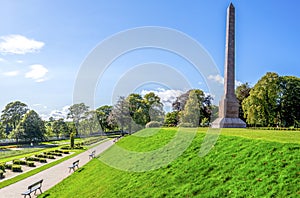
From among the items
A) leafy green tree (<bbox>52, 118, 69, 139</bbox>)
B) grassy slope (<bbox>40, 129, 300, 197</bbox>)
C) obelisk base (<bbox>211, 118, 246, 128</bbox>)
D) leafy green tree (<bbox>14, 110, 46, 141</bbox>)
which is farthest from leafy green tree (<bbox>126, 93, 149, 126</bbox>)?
grassy slope (<bbox>40, 129, 300, 197</bbox>)

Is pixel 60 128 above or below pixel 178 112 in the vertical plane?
below

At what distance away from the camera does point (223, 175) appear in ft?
27.2

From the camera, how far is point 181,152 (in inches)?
467

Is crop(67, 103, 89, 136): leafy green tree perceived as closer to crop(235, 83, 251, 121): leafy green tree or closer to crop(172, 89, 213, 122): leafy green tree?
crop(172, 89, 213, 122): leafy green tree

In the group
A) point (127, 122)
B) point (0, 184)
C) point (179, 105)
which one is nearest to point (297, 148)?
point (0, 184)

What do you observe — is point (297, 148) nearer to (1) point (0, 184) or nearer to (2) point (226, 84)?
(2) point (226, 84)

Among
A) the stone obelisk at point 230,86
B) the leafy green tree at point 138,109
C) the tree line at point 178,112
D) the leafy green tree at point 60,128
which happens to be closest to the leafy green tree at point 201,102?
the tree line at point 178,112

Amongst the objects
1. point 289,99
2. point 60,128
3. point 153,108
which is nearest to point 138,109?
point 153,108

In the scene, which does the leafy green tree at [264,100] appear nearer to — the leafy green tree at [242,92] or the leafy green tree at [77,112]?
the leafy green tree at [242,92]

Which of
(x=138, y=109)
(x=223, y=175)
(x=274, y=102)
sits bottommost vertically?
(x=223, y=175)

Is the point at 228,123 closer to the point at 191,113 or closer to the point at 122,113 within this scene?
the point at 191,113

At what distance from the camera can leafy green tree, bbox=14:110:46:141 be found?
186 feet

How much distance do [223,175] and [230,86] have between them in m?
12.9

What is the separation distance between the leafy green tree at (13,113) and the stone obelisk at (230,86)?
201 ft
